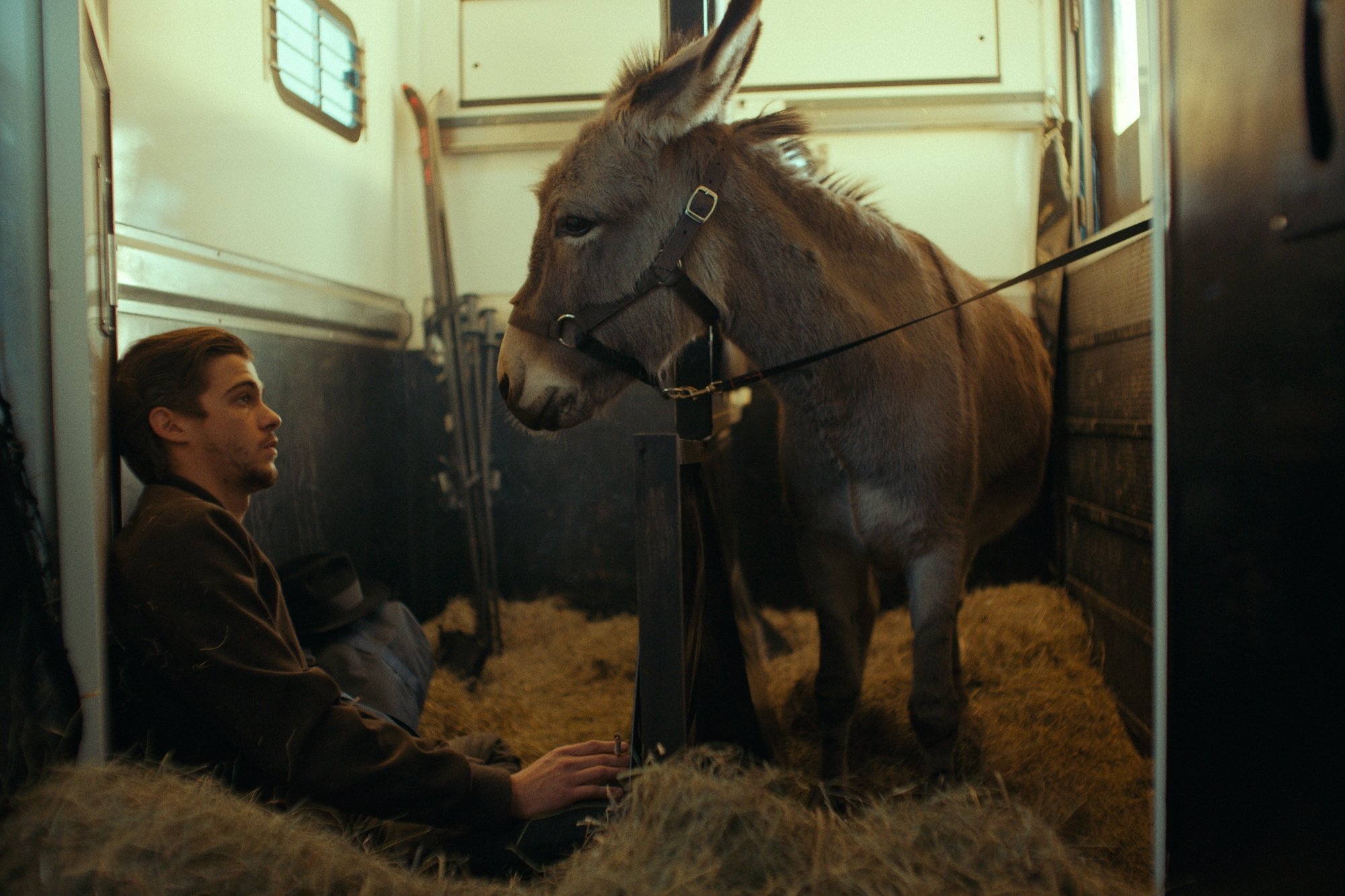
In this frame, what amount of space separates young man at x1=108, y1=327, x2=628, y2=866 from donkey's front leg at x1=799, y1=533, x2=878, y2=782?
53 cm

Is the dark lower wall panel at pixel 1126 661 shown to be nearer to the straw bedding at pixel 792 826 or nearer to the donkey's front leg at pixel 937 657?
the straw bedding at pixel 792 826

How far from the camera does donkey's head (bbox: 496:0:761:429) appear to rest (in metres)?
1.53

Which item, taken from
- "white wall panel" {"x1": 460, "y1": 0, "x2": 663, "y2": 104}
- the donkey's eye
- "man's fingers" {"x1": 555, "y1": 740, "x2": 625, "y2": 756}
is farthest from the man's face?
"white wall panel" {"x1": 460, "y1": 0, "x2": 663, "y2": 104}

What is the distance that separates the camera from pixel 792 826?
1.16 meters

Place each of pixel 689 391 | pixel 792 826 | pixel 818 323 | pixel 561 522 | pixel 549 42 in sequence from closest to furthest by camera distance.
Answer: pixel 792 826 → pixel 818 323 → pixel 689 391 → pixel 549 42 → pixel 561 522

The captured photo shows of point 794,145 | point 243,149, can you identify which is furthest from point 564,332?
point 243,149

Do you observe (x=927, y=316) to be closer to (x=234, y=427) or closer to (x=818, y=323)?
(x=818, y=323)

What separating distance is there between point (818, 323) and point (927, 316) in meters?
0.22

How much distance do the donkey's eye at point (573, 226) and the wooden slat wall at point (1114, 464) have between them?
1002mm

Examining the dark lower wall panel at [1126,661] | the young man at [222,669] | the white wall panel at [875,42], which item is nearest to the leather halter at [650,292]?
the white wall panel at [875,42]

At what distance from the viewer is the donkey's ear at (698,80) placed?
141 centimetres

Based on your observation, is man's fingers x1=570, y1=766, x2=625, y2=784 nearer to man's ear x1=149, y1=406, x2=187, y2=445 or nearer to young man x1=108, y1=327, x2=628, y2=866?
young man x1=108, y1=327, x2=628, y2=866

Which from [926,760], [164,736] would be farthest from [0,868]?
[926,760]

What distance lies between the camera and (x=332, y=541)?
7.32 feet
